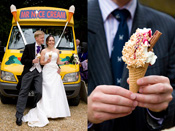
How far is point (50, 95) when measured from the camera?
1.53m

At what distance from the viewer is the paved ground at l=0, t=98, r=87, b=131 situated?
1.43 m

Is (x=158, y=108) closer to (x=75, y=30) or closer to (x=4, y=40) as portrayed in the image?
(x=75, y=30)

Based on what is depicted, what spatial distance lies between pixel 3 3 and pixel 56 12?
408 mm

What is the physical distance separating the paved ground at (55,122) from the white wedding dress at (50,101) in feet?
0.14

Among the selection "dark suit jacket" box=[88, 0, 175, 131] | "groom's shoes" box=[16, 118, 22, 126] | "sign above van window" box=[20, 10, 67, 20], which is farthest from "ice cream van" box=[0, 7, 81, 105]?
"dark suit jacket" box=[88, 0, 175, 131]

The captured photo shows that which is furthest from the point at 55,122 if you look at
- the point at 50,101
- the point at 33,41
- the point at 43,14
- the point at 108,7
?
the point at 108,7

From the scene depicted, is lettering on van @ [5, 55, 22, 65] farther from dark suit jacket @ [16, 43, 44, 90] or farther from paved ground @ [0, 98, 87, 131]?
paved ground @ [0, 98, 87, 131]

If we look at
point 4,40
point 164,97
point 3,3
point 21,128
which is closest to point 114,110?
point 164,97

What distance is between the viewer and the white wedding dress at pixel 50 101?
1433mm

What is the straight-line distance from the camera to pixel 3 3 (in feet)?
4.84

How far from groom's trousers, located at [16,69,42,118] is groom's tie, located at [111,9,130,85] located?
0.76 meters

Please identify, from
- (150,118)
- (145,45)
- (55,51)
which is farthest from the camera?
(55,51)

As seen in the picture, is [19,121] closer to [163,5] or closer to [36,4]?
[36,4]

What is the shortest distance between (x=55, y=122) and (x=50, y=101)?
0.17 metres
